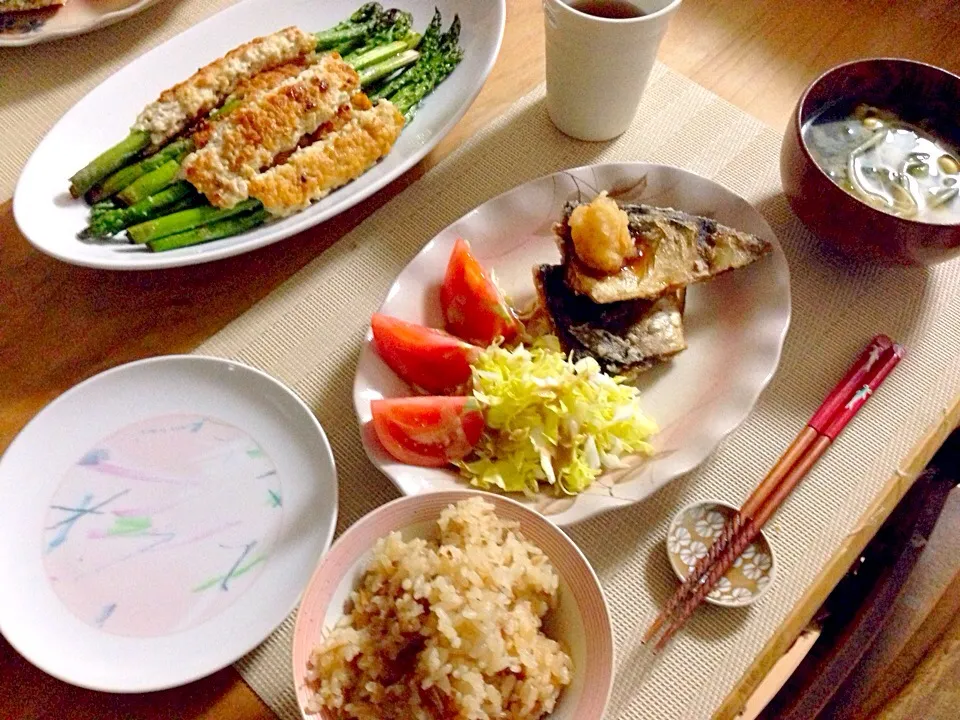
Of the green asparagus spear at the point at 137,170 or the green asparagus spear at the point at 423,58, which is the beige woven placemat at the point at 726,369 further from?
the green asparagus spear at the point at 137,170

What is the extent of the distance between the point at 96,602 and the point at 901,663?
92cm

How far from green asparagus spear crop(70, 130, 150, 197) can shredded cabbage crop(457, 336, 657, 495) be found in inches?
30.0

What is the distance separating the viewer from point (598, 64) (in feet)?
4.41

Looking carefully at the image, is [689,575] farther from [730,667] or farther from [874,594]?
[874,594]

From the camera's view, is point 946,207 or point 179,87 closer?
point 946,207

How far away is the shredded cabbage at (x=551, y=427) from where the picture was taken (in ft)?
3.42

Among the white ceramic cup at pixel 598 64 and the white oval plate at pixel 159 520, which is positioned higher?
the white ceramic cup at pixel 598 64

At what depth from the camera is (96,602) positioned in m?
0.94

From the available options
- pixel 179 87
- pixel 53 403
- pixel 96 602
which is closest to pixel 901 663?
pixel 96 602

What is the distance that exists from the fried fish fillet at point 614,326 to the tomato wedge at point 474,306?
7 cm

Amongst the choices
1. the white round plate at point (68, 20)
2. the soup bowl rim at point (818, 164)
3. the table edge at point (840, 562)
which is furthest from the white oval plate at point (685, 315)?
the white round plate at point (68, 20)

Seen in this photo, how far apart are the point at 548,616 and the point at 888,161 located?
0.97m

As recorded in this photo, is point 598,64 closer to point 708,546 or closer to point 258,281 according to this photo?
point 258,281

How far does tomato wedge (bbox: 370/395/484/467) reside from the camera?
1.04 meters
